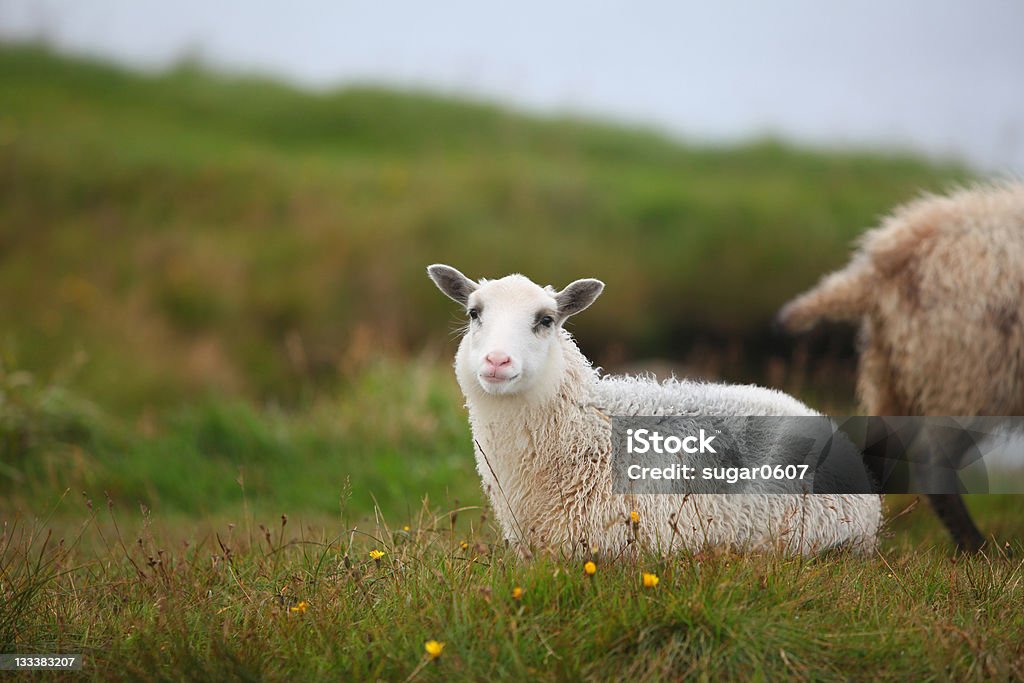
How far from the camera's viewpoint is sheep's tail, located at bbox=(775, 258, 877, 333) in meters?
5.98

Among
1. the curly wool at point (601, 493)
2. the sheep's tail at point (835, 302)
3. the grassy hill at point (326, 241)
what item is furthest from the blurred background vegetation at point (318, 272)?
the curly wool at point (601, 493)

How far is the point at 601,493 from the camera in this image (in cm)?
416

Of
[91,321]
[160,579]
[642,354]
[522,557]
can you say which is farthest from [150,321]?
[522,557]

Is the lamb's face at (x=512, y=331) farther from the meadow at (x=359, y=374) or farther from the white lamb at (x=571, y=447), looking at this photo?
the meadow at (x=359, y=374)

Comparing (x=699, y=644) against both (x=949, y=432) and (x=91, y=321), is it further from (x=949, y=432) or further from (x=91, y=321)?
(x=91, y=321)

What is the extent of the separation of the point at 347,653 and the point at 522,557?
884 mm

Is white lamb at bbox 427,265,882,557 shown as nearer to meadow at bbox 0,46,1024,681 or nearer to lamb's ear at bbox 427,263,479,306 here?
lamb's ear at bbox 427,263,479,306

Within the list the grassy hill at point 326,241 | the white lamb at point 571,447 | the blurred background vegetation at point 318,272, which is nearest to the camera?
the white lamb at point 571,447

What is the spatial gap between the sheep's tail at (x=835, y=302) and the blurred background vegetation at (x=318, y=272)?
105 inches

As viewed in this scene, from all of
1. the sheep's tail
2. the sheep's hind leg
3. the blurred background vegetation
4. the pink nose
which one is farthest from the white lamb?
the blurred background vegetation

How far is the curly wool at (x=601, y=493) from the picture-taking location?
4055 mm

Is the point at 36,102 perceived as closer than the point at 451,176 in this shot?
No

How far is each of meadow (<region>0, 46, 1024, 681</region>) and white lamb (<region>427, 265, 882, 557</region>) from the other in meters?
0.26

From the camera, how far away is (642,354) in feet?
43.9
